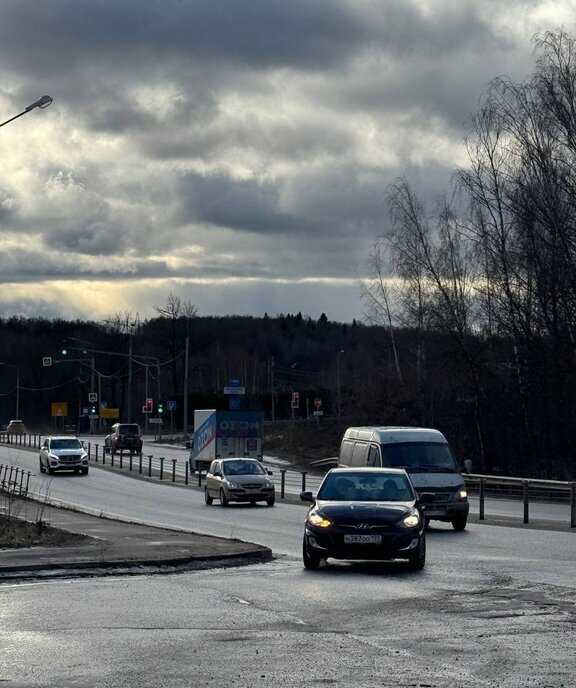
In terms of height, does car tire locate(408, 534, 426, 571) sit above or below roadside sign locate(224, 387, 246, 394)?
below

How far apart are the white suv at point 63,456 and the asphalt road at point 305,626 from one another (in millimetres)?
42232

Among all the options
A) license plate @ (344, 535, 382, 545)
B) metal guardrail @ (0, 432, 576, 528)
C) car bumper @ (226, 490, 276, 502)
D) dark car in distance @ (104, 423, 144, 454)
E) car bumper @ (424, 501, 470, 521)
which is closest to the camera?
license plate @ (344, 535, 382, 545)

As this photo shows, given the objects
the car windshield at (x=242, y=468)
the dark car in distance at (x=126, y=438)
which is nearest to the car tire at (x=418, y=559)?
the car windshield at (x=242, y=468)

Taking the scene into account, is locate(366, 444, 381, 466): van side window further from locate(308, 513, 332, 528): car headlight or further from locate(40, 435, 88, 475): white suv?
locate(40, 435, 88, 475): white suv

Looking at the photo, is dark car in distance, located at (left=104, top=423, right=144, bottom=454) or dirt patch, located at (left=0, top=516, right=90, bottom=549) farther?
dark car in distance, located at (left=104, top=423, right=144, bottom=454)

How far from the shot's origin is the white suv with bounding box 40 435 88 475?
200 feet

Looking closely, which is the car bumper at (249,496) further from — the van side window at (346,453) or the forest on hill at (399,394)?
the forest on hill at (399,394)

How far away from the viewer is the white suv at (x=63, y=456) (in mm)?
61000

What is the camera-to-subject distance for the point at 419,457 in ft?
88.8

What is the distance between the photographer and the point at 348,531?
57.4ft

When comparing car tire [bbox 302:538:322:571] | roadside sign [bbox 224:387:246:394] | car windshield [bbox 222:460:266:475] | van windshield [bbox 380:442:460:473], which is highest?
roadside sign [bbox 224:387:246:394]

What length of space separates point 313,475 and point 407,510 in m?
44.6

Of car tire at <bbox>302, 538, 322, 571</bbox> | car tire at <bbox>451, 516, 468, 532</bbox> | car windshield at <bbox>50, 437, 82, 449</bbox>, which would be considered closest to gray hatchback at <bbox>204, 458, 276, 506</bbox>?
car tire at <bbox>451, 516, 468, 532</bbox>

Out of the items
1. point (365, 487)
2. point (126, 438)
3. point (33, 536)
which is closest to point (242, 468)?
point (33, 536)
